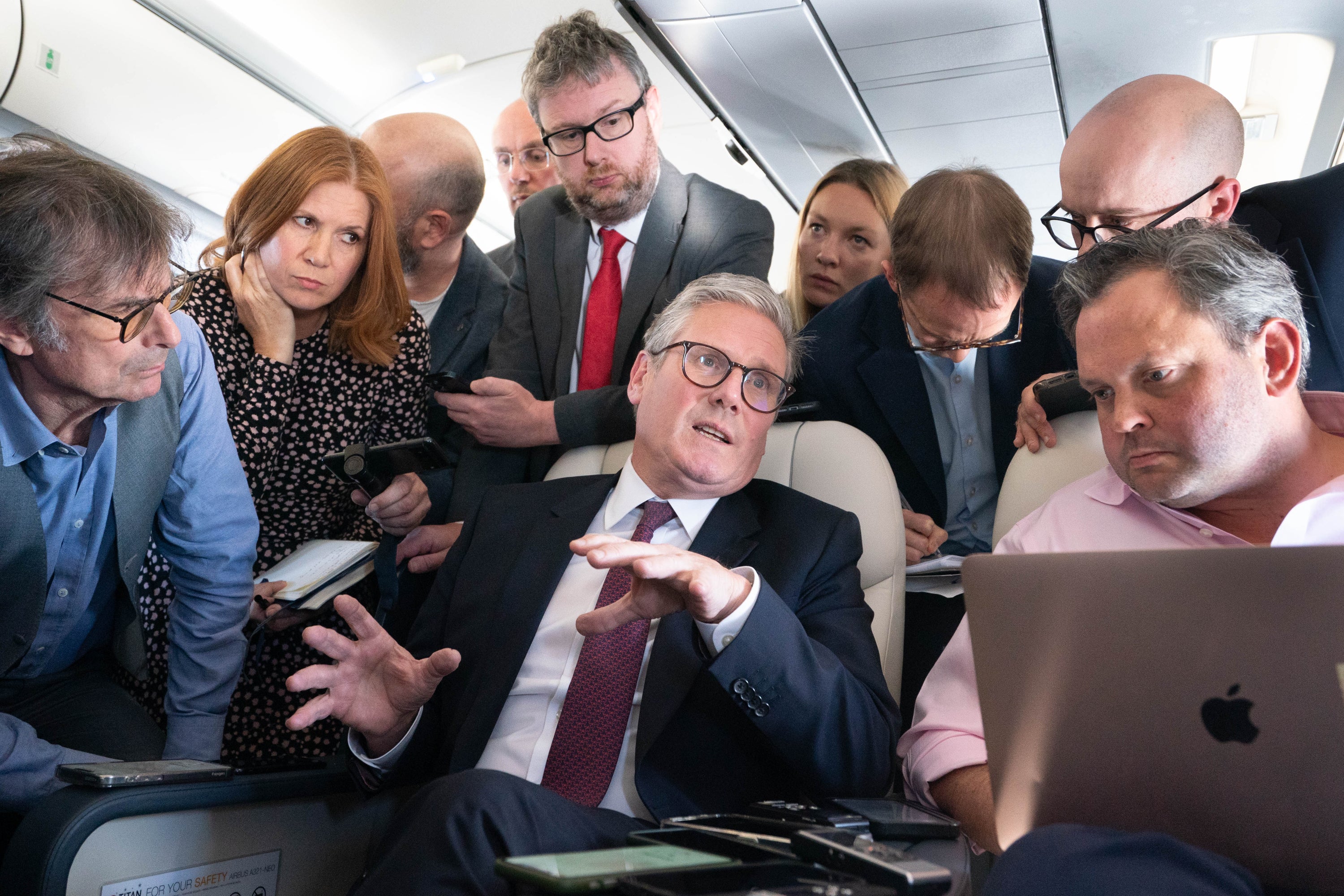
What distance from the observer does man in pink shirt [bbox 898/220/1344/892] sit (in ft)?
4.88

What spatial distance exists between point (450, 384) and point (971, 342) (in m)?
1.25

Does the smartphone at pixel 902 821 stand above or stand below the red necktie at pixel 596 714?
above

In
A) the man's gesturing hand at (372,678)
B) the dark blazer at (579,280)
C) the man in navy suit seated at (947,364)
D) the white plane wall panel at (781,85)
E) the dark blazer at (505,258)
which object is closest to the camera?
the man's gesturing hand at (372,678)

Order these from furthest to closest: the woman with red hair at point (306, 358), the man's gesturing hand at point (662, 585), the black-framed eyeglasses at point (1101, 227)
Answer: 1. the woman with red hair at point (306, 358)
2. the black-framed eyeglasses at point (1101, 227)
3. the man's gesturing hand at point (662, 585)

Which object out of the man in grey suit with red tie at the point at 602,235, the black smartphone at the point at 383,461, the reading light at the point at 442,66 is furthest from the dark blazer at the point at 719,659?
the reading light at the point at 442,66

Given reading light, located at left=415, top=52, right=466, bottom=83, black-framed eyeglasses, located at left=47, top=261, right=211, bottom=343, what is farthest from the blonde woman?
reading light, located at left=415, top=52, right=466, bottom=83

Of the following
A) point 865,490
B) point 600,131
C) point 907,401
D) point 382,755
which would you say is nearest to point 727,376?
point 865,490

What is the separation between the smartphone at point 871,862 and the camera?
36.6 inches

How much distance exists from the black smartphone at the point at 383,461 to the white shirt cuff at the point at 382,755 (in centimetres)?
68

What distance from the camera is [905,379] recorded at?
2328 millimetres

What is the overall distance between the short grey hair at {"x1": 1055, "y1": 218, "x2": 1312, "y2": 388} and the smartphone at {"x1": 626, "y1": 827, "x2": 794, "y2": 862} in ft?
3.35

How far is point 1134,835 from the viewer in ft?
2.97

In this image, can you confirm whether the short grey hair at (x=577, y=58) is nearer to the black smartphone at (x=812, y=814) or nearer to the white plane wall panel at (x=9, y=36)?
the black smartphone at (x=812, y=814)

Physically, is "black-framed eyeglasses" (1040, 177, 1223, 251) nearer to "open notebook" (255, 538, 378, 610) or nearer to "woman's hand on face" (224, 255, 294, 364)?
"open notebook" (255, 538, 378, 610)
